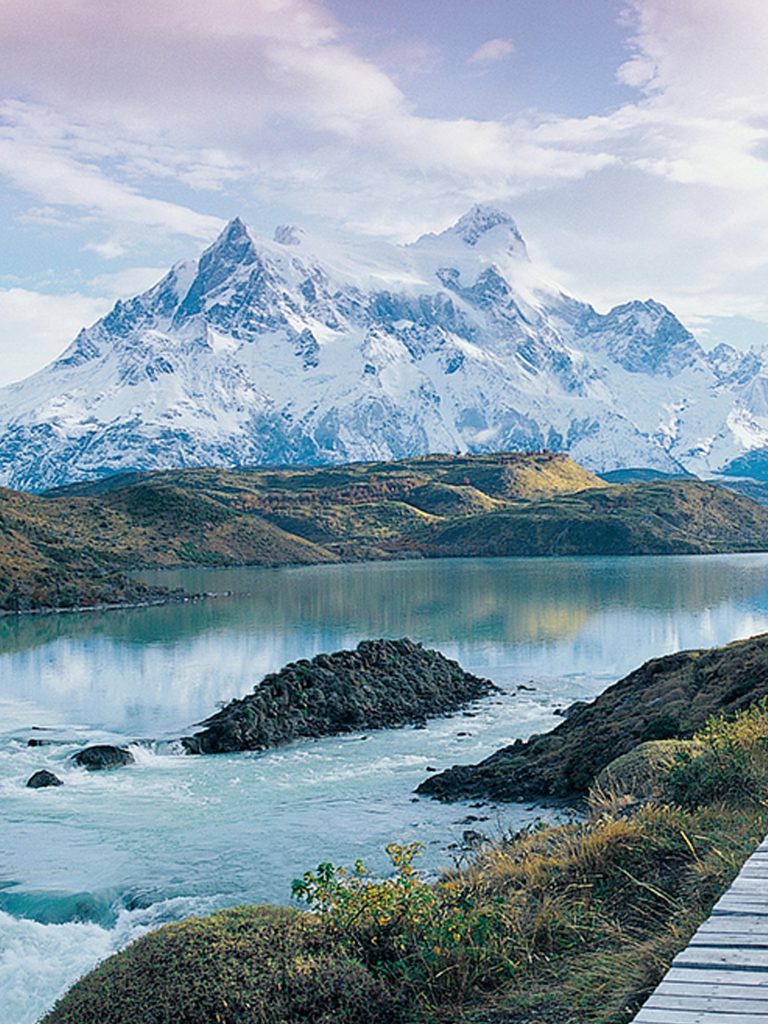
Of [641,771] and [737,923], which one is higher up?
[737,923]

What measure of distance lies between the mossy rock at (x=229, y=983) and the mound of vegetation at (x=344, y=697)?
2662 cm

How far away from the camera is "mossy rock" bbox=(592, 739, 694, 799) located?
53.2 feet

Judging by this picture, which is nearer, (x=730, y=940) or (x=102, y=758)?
(x=730, y=940)

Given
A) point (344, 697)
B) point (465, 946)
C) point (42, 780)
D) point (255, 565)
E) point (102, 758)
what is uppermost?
point (465, 946)

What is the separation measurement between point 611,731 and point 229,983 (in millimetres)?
20154

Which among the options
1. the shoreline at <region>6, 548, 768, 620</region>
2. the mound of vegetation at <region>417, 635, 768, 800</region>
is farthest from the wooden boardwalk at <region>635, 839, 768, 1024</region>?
the shoreline at <region>6, 548, 768, 620</region>

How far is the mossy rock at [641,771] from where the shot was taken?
16219 mm

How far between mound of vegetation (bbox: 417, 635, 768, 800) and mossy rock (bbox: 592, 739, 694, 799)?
4632mm

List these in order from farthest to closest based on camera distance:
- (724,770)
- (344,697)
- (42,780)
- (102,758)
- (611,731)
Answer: (344,697), (102,758), (42,780), (611,731), (724,770)

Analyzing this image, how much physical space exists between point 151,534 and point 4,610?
206 feet

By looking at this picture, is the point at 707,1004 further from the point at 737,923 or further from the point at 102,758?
the point at 102,758

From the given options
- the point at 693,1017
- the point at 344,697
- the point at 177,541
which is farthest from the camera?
the point at 177,541

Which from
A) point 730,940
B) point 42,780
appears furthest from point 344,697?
point 730,940

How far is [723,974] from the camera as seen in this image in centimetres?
603
